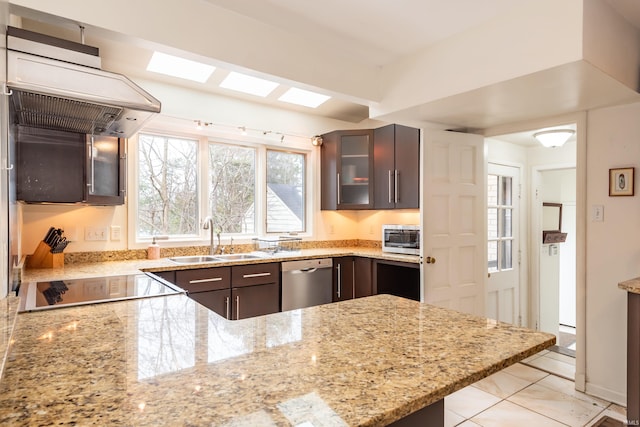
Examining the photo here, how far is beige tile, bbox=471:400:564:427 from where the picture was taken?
2.23 m

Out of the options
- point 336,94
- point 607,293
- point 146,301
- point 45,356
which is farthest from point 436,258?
point 45,356

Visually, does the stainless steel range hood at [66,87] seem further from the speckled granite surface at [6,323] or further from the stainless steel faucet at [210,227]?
the stainless steel faucet at [210,227]

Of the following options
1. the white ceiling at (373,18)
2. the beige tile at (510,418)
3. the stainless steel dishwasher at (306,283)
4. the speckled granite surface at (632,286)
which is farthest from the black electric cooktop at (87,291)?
the speckled granite surface at (632,286)

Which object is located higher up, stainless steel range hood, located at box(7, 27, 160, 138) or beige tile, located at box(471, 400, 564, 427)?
stainless steel range hood, located at box(7, 27, 160, 138)

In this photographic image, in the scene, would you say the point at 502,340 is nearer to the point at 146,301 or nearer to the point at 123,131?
the point at 146,301

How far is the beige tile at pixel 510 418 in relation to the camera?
2229 millimetres

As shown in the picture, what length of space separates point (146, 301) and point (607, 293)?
117 inches

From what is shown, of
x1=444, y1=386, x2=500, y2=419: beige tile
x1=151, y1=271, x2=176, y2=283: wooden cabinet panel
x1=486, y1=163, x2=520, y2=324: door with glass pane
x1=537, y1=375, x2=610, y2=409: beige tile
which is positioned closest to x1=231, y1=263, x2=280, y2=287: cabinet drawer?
x1=151, y1=271, x2=176, y2=283: wooden cabinet panel

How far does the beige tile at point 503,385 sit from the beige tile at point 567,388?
0.15 meters

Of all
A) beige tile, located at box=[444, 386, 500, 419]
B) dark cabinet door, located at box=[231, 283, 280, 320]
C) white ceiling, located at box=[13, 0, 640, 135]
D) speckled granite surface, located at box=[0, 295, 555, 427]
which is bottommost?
beige tile, located at box=[444, 386, 500, 419]

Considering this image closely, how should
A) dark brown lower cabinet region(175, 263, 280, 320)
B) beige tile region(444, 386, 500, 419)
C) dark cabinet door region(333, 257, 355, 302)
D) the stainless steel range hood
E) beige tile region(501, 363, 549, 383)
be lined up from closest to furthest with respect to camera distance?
the stainless steel range hood
beige tile region(444, 386, 500, 419)
dark brown lower cabinet region(175, 263, 280, 320)
beige tile region(501, 363, 549, 383)
dark cabinet door region(333, 257, 355, 302)

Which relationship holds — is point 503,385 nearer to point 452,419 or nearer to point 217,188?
point 452,419

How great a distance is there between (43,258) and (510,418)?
→ 341cm

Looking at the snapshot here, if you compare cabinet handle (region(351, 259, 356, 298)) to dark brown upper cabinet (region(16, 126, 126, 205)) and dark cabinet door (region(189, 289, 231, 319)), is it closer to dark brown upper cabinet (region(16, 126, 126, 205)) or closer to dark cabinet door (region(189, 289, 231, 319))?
dark cabinet door (region(189, 289, 231, 319))
